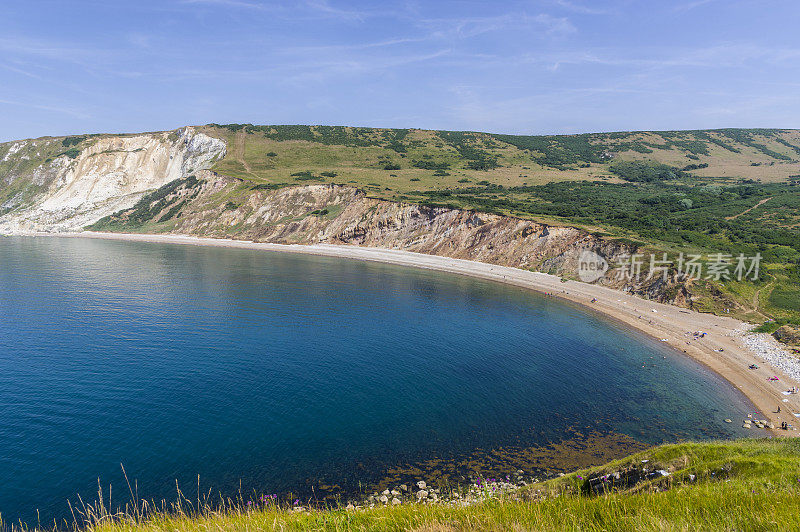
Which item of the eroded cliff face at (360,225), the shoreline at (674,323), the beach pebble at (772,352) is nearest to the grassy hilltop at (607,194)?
the eroded cliff face at (360,225)

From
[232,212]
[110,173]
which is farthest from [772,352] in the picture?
[110,173]

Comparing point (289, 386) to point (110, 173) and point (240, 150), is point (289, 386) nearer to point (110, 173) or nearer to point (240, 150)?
point (240, 150)

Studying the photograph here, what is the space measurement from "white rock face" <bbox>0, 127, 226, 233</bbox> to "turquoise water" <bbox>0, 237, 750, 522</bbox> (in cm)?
12729

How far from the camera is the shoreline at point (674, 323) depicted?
37.6 metres

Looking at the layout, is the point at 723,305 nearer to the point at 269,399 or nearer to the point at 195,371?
the point at 269,399

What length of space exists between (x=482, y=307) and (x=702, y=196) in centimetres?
11399

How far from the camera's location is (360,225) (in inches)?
4897

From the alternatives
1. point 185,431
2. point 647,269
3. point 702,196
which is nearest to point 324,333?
point 185,431

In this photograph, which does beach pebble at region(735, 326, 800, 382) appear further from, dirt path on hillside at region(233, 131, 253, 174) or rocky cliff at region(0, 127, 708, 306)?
dirt path on hillside at region(233, 131, 253, 174)

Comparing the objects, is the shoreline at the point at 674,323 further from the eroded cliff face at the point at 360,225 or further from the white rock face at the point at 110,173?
the white rock face at the point at 110,173

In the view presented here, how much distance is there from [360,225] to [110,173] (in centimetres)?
14054

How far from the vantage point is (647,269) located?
236 ft

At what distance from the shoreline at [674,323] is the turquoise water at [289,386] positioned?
248cm

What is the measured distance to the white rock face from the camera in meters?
169
